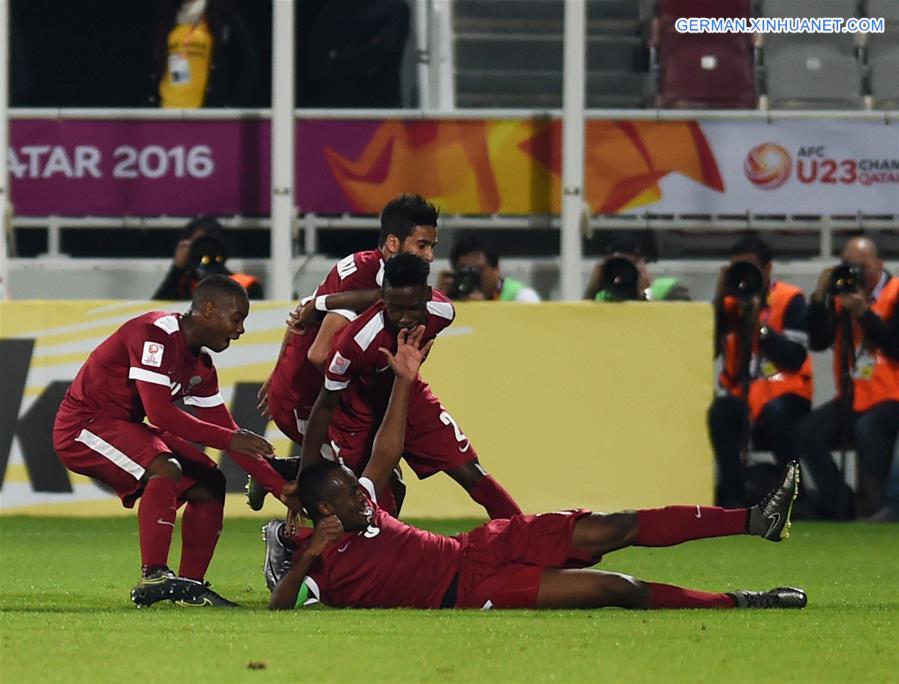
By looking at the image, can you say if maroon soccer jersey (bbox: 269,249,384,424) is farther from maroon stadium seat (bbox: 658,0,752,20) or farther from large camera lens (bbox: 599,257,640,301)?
maroon stadium seat (bbox: 658,0,752,20)

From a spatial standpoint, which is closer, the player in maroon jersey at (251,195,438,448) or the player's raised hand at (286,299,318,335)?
the player in maroon jersey at (251,195,438,448)

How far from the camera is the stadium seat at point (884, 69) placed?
13938 mm

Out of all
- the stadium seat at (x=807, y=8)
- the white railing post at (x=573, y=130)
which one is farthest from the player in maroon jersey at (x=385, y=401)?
the stadium seat at (x=807, y=8)

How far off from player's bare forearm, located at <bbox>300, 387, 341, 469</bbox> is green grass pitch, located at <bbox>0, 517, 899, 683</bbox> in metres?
0.64

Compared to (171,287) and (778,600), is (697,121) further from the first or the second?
(778,600)

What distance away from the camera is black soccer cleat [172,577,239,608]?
294 inches

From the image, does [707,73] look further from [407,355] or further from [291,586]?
[291,586]

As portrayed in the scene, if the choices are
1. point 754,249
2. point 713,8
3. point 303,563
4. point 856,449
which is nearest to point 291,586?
point 303,563

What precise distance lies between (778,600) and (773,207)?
21.2 feet

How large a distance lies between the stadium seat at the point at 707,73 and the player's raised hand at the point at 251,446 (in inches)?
276

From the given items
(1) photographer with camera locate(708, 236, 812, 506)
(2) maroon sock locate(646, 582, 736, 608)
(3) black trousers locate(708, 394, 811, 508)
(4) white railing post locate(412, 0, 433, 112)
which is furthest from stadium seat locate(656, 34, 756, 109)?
(2) maroon sock locate(646, 582, 736, 608)

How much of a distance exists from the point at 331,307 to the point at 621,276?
4066 mm

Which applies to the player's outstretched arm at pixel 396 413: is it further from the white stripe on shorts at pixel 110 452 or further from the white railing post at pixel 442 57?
the white railing post at pixel 442 57

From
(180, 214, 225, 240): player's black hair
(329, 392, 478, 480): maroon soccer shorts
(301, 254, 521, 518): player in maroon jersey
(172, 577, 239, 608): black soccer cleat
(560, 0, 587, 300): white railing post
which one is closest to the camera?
(172, 577, 239, 608): black soccer cleat
